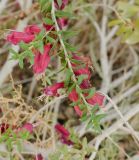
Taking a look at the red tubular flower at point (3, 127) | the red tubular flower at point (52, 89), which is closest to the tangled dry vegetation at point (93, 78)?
the red tubular flower at point (3, 127)

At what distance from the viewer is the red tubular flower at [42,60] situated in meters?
0.91

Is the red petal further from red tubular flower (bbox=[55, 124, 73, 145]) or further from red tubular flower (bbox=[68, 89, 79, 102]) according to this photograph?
red tubular flower (bbox=[68, 89, 79, 102])

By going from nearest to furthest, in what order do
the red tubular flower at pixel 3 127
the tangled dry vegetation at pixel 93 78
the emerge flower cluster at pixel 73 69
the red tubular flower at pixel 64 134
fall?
the emerge flower cluster at pixel 73 69, the red tubular flower at pixel 3 127, the red tubular flower at pixel 64 134, the tangled dry vegetation at pixel 93 78

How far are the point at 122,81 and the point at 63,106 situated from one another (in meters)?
0.27

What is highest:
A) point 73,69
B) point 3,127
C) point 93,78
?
point 73,69

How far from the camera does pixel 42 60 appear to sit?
91cm

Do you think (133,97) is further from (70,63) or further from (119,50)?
(70,63)

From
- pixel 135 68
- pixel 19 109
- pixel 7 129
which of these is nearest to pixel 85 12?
pixel 135 68

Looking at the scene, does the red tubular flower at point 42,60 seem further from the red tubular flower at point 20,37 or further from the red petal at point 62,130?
the red petal at point 62,130

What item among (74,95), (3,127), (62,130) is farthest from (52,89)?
(62,130)

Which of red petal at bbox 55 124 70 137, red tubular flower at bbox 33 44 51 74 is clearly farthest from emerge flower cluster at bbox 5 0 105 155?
red petal at bbox 55 124 70 137

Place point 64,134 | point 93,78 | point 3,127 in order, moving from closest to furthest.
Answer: point 3,127
point 64,134
point 93,78

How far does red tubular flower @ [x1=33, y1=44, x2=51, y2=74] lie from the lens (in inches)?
35.7

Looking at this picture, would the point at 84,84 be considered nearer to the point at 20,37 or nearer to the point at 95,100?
the point at 95,100
